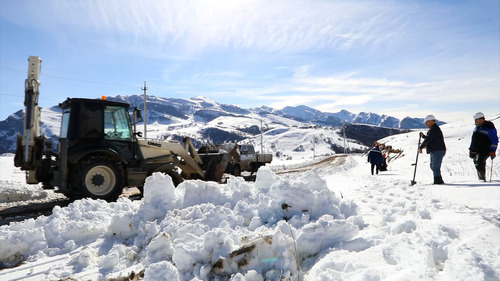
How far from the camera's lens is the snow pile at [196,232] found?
294cm

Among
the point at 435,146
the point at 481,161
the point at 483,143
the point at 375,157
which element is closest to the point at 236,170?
the point at 375,157

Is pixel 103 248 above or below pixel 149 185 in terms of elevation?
below

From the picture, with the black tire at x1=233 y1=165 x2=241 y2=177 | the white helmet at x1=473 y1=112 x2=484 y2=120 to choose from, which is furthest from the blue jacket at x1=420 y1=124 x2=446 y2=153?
the black tire at x1=233 y1=165 x2=241 y2=177

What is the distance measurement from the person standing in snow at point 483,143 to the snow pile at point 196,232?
17.3 feet

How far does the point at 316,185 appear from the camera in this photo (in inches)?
193

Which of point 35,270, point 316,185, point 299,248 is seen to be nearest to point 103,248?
point 35,270

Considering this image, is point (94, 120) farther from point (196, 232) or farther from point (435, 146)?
point (435, 146)

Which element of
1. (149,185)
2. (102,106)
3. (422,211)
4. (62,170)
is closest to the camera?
(422,211)

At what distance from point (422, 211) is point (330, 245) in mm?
1818

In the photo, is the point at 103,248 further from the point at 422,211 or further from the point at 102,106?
the point at 102,106

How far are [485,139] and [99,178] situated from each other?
9595 mm

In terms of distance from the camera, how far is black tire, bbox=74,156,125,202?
7.43 meters

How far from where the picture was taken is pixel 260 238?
3.02 m

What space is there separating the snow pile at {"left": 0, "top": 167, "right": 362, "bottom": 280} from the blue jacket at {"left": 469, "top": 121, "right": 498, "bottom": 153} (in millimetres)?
5283
